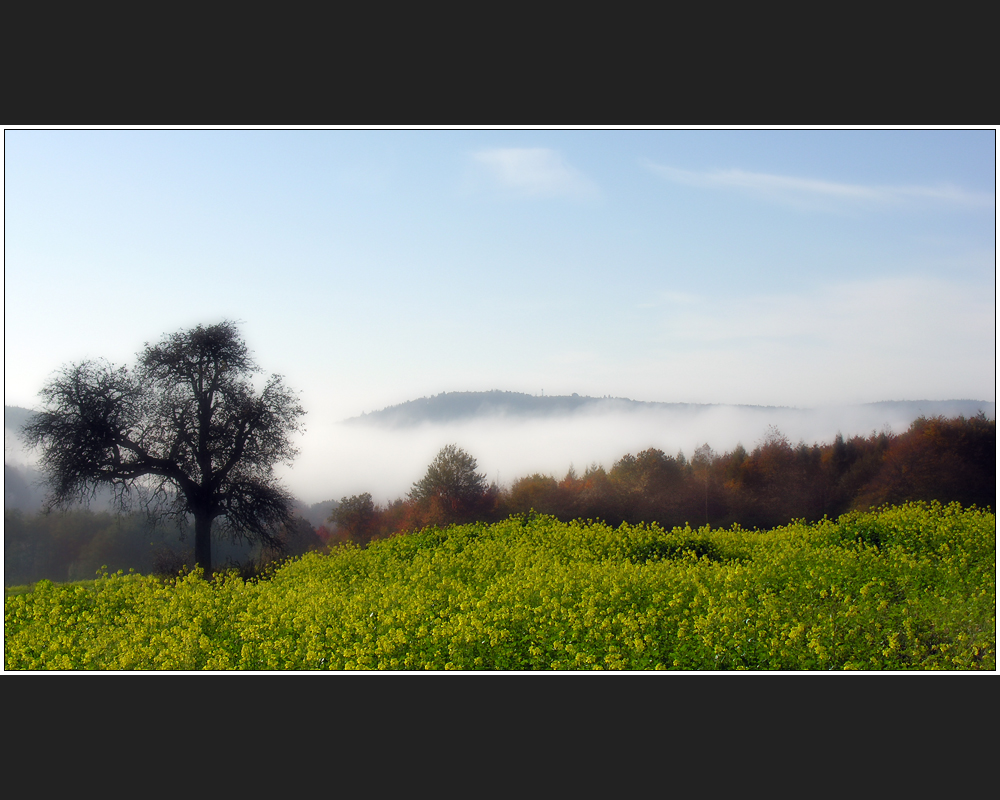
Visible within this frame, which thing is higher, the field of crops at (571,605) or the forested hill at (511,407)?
the forested hill at (511,407)

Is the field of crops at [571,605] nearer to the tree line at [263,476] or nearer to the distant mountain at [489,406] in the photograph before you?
the tree line at [263,476]

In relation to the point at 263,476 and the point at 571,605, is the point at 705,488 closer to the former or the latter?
the point at 571,605

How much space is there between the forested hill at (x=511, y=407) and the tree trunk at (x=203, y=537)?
183 centimetres

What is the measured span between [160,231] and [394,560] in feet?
13.5

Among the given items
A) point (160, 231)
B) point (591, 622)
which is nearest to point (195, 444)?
point (160, 231)

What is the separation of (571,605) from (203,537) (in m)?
3.83

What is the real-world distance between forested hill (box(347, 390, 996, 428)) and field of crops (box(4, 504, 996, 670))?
116cm

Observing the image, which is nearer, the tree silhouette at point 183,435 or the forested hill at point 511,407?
the tree silhouette at point 183,435

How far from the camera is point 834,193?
23.2 ft

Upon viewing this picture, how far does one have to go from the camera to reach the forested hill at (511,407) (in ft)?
23.4

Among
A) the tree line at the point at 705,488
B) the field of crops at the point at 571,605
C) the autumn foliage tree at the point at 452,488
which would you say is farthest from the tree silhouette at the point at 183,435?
the autumn foliage tree at the point at 452,488

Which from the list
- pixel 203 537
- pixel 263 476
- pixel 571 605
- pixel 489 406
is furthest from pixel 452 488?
pixel 203 537

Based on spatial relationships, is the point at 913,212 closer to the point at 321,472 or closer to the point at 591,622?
the point at 591,622

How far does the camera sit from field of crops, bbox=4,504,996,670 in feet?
19.7
